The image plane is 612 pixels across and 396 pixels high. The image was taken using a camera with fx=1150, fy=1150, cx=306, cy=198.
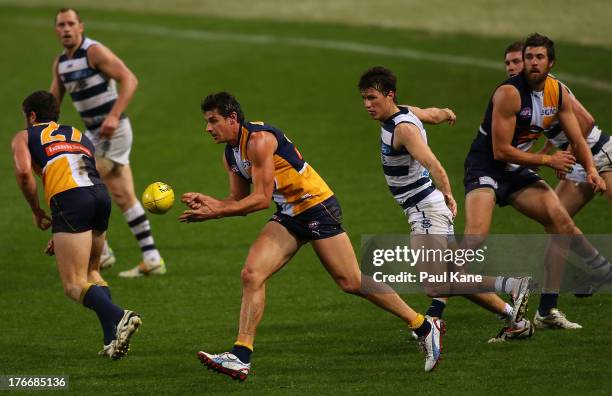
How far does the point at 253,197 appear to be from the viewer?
959 cm

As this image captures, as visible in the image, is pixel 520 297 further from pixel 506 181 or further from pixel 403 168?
pixel 403 168

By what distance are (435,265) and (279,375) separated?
1.80 metres

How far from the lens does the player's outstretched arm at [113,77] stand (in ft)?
46.3

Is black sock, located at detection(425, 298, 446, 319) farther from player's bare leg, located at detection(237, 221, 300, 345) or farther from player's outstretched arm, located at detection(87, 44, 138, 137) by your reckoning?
player's outstretched arm, located at detection(87, 44, 138, 137)

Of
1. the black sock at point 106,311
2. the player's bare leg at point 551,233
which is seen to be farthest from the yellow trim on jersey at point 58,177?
the player's bare leg at point 551,233

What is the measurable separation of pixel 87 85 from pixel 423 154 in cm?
604

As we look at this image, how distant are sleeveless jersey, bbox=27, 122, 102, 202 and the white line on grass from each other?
15.6 metres

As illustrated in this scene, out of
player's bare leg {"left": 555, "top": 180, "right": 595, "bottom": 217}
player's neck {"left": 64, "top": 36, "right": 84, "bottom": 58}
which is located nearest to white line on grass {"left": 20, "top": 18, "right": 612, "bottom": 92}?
player's bare leg {"left": 555, "top": 180, "right": 595, "bottom": 217}

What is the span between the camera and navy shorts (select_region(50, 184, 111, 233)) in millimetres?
10562

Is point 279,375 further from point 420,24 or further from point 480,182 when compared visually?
point 420,24

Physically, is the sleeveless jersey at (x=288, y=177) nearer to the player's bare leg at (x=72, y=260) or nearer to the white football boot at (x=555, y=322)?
the player's bare leg at (x=72, y=260)

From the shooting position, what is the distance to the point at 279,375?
32.6 ft

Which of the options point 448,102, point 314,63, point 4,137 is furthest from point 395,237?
point 314,63

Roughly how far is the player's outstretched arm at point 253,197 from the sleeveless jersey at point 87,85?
5.43m
